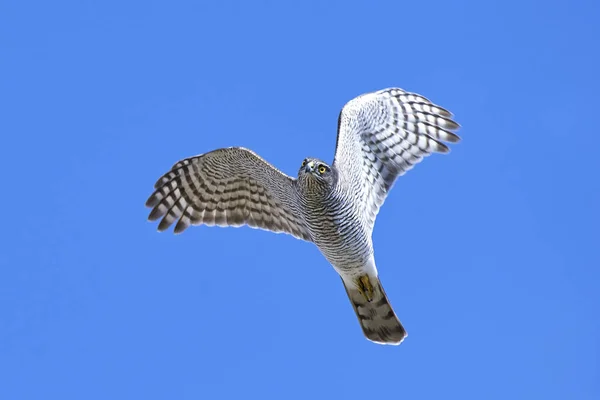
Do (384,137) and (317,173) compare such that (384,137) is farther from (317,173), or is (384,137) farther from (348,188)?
(317,173)

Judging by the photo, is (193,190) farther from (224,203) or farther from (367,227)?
(367,227)

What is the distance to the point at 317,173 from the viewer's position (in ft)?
35.0

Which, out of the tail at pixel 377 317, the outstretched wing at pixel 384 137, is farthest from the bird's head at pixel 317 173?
the tail at pixel 377 317

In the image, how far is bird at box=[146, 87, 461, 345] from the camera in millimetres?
11555

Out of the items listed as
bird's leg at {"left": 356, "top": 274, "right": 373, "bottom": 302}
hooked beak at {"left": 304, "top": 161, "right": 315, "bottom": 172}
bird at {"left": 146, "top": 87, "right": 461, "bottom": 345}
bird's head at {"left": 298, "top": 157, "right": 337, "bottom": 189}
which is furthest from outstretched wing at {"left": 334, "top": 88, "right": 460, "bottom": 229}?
hooked beak at {"left": 304, "top": 161, "right": 315, "bottom": 172}

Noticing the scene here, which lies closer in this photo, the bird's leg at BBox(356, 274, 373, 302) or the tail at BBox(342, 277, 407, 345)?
the bird's leg at BBox(356, 274, 373, 302)

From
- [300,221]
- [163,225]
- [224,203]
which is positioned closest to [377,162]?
[300,221]

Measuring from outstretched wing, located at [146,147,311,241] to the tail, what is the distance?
1056 mm

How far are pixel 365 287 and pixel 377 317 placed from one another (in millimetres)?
484

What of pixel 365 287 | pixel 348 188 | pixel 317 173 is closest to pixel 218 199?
pixel 348 188

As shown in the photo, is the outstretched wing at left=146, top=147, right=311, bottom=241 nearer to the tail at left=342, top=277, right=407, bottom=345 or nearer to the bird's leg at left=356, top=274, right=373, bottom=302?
the bird's leg at left=356, top=274, right=373, bottom=302

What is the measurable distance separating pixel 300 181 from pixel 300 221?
1.35m

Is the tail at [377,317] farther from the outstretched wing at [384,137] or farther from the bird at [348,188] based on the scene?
the outstretched wing at [384,137]

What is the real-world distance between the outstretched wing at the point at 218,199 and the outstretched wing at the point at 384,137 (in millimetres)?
1018
